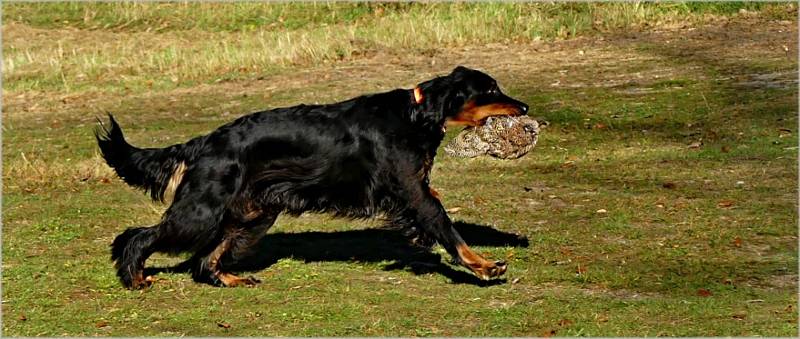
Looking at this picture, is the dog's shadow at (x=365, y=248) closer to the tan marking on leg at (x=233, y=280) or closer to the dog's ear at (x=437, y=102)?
the tan marking on leg at (x=233, y=280)

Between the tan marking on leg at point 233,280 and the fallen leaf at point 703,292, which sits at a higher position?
the fallen leaf at point 703,292

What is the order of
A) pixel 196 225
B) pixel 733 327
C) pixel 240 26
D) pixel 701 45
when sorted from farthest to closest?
pixel 240 26 → pixel 701 45 → pixel 196 225 → pixel 733 327

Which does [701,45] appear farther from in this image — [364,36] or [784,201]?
[784,201]

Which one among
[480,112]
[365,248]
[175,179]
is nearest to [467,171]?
[365,248]

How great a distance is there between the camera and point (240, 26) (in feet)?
83.7

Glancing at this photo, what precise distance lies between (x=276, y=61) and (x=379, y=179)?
475 inches

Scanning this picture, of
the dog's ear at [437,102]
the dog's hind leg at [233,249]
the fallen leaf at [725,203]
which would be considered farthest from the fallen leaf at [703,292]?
the dog's hind leg at [233,249]

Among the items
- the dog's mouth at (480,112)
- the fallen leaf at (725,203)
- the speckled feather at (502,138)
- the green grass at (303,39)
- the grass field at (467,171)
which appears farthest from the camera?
the green grass at (303,39)

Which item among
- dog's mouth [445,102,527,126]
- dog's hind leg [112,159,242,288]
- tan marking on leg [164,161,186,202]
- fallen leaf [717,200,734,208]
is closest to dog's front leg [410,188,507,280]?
dog's mouth [445,102,527,126]

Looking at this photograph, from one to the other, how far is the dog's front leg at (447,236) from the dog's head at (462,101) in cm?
61

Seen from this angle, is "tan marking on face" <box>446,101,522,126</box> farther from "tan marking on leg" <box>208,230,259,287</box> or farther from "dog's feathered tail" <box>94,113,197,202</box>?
"dog's feathered tail" <box>94,113,197,202</box>

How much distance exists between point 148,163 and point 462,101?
2.46m

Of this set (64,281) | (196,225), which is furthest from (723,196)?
(64,281)

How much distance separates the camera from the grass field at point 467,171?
352 inches
